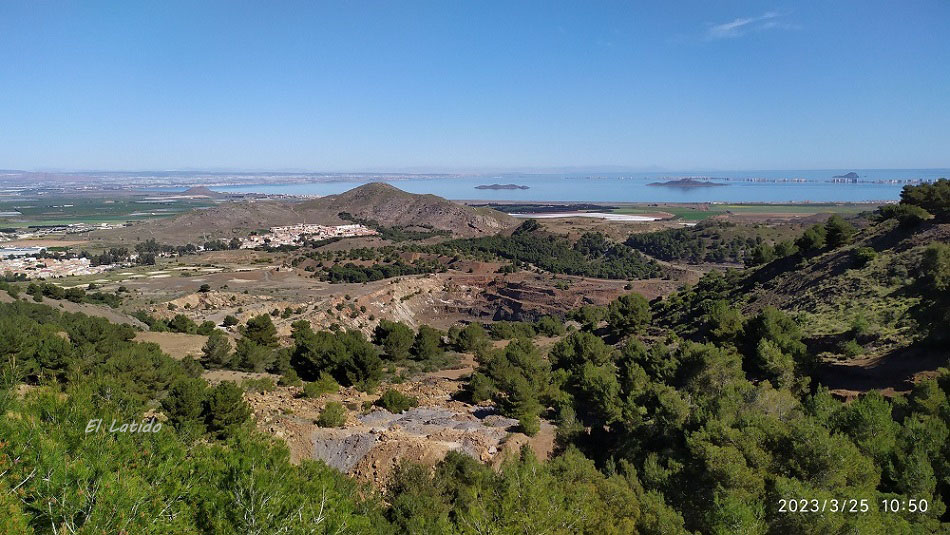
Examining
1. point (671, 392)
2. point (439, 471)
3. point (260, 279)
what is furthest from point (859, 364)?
point (260, 279)

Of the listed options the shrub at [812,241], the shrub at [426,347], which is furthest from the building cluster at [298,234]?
the shrub at [812,241]

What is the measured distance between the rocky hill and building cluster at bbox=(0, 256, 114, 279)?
94.3ft

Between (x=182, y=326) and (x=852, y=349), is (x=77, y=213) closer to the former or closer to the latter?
(x=182, y=326)

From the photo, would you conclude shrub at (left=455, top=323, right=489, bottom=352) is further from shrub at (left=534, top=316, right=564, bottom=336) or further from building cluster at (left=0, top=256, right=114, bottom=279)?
building cluster at (left=0, top=256, right=114, bottom=279)

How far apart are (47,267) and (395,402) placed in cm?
7531

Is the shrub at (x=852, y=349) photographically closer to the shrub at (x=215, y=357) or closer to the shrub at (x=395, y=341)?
the shrub at (x=395, y=341)

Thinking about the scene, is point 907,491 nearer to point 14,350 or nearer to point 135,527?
point 135,527

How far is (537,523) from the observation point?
766cm

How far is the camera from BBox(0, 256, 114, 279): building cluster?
216 ft

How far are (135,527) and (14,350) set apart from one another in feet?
52.2

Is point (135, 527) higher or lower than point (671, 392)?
higher

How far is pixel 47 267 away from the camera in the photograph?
69.4 metres

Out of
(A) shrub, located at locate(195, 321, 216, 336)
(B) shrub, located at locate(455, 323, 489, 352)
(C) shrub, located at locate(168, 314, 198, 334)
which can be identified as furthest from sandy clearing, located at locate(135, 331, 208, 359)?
(B) shrub, located at locate(455, 323, 489, 352)

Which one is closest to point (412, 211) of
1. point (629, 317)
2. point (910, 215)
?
point (629, 317)
